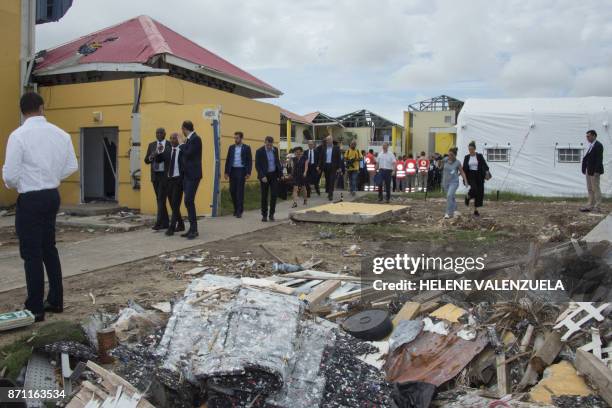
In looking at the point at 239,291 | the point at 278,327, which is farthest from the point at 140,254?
the point at 278,327

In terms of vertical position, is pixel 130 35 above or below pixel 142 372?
above

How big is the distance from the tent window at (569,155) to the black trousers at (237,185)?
45.9ft

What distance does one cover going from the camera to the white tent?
65.0 feet

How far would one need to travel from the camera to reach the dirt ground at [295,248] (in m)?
5.48

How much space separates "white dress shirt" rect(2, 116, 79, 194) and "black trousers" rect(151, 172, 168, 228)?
438 cm

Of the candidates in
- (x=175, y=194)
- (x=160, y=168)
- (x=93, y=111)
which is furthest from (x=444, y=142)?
(x=175, y=194)

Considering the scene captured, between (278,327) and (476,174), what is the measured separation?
9.18 metres

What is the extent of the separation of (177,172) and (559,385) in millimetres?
6796

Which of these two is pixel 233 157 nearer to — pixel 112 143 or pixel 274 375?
pixel 112 143

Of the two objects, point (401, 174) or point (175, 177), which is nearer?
point (175, 177)

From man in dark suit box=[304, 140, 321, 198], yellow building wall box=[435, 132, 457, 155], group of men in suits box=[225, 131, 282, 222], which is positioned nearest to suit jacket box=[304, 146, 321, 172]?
man in dark suit box=[304, 140, 321, 198]

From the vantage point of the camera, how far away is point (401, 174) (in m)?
21.8

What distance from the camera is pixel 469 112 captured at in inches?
827

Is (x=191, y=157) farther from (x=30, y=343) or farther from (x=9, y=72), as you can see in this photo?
(x=9, y=72)
